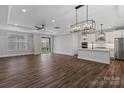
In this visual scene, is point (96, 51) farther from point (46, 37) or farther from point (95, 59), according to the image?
point (46, 37)

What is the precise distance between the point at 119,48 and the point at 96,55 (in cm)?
230

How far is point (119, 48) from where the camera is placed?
7629 millimetres

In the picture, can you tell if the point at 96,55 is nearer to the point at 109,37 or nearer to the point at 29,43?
the point at 109,37

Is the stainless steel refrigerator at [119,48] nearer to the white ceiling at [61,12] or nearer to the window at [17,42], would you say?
the white ceiling at [61,12]

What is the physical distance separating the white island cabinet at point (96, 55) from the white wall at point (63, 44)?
10.5ft

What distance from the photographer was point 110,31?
8.52m

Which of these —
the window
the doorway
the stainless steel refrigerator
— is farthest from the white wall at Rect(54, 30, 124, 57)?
the window

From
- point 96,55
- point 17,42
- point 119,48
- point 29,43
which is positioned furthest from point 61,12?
point 29,43

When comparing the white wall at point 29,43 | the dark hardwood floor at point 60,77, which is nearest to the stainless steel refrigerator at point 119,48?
the dark hardwood floor at point 60,77

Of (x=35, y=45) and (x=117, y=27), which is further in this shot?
(x=35, y=45)
